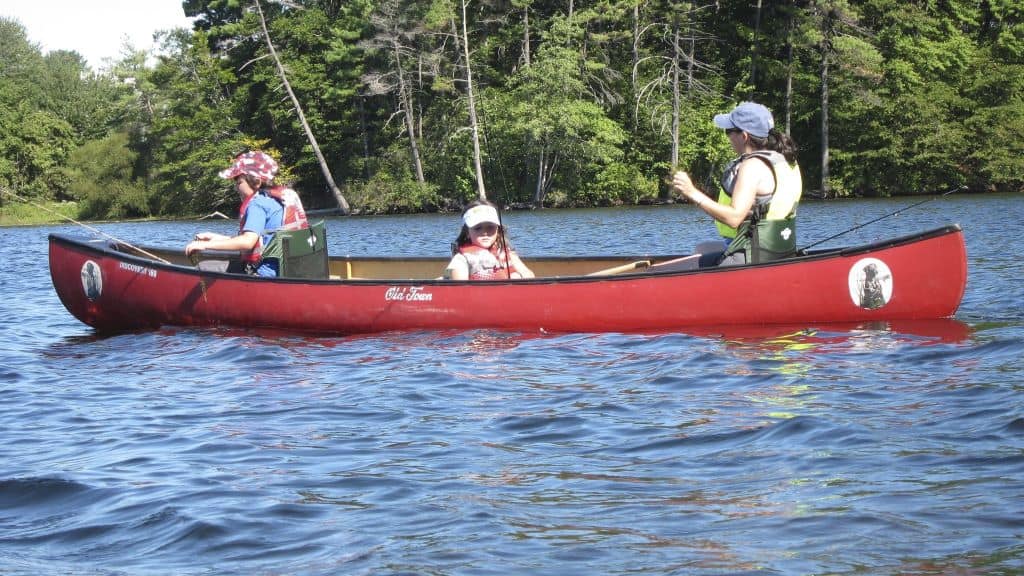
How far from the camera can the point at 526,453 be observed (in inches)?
222

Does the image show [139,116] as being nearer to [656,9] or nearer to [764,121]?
[656,9]

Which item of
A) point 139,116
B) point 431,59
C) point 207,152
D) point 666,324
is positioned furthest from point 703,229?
point 139,116

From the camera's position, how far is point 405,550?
14.1 ft

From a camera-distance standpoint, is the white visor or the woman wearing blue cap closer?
the woman wearing blue cap

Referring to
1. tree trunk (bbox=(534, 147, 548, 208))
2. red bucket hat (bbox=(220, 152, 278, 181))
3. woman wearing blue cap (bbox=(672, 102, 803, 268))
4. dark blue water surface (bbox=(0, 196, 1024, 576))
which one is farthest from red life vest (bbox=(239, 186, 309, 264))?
tree trunk (bbox=(534, 147, 548, 208))

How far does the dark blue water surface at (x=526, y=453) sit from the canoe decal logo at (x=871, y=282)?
0.76 feet

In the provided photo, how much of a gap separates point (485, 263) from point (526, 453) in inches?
154

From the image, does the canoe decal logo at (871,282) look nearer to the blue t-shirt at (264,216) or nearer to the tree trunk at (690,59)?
the blue t-shirt at (264,216)

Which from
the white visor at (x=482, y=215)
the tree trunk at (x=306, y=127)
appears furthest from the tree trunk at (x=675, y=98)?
the white visor at (x=482, y=215)

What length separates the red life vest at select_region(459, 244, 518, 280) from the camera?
30.7 feet

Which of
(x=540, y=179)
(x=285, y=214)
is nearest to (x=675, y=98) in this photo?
(x=540, y=179)

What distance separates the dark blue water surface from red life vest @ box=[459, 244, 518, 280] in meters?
0.54

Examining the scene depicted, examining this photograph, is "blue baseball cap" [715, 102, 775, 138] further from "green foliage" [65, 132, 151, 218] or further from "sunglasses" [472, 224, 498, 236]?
"green foliage" [65, 132, 151, 218]

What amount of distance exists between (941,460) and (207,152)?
47085mm
